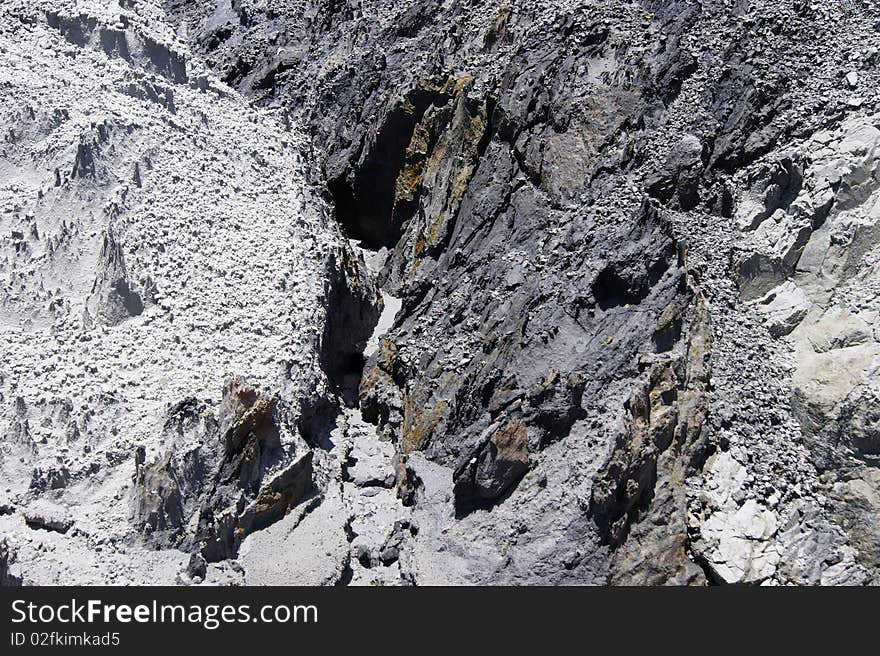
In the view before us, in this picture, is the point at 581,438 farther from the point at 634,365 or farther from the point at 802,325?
the point at 802,325

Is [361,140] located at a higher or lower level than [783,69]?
lower

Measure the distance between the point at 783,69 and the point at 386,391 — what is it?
10294mm

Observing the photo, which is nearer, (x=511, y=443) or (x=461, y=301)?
(x=511, y=443)

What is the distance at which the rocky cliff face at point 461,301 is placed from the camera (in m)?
17.8

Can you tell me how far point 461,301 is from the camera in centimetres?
2202

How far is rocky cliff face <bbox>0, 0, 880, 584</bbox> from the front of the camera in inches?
702

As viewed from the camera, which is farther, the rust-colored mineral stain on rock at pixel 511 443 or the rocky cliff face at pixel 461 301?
the rust-colored mineral stain on rock at pixel 511 443

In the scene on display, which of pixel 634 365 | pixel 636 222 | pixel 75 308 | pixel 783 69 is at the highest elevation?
pixel 783 69

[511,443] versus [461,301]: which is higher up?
[461,301]

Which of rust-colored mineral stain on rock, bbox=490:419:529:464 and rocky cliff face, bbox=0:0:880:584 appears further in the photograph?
rust-colored mineral stain on rock, bbox=490:419:529:464

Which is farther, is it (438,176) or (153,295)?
(438,176)

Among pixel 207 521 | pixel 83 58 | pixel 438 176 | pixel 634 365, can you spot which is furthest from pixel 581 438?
pixel 83 58

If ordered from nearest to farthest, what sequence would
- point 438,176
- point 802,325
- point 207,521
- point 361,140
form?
point 207,521 < point 802,325 < point 438,176 < point 361,140

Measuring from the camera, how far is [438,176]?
2452cm
